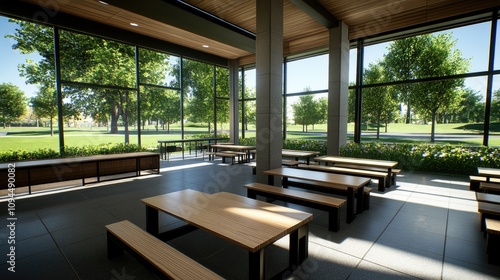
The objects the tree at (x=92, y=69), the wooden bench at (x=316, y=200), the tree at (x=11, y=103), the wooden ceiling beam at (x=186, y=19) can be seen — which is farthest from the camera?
the tree at (x=92, y=69)

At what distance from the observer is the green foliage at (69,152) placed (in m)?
5.76

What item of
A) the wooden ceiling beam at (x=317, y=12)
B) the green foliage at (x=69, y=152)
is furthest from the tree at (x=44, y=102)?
the wooden ceiling beam at (x=317, y=12)

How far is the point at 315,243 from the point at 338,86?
5744 mm

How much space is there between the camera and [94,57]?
7.95 metres

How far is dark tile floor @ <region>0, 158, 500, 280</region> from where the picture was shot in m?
2.09

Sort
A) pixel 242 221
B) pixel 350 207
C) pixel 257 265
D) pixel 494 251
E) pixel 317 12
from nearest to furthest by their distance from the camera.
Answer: pixel 257 265 → pixel 242 221 → pixel 494 251 → pixel 350 207 → pixel 317 12

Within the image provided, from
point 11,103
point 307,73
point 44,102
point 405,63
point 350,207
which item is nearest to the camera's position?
point 350,207

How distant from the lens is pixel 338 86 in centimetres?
711

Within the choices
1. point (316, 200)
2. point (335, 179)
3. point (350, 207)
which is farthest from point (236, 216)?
point (335, 179)

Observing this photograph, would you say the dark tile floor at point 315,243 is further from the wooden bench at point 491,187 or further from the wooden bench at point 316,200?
the wooden bench at point 491,187

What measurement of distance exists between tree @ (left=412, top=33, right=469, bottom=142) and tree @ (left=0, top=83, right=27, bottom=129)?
482 inches

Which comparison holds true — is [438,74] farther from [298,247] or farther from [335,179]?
[298,247]

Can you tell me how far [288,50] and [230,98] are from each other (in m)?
3.72

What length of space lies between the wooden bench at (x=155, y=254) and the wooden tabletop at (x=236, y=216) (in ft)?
0.85
